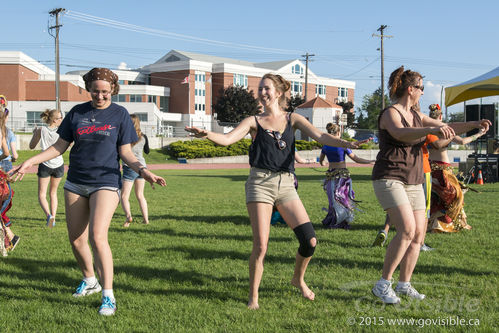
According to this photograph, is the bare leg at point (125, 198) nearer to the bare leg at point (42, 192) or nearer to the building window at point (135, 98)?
the bare leg at point (42, 192)

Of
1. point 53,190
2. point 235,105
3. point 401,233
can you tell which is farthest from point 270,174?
point 235,105

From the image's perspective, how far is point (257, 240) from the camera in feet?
15.2

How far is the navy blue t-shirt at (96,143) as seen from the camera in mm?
4633

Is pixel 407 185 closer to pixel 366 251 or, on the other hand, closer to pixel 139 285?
pixel 366 251

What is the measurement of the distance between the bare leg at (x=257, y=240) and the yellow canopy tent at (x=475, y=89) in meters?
14.7

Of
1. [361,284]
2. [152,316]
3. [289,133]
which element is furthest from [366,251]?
[152,316]

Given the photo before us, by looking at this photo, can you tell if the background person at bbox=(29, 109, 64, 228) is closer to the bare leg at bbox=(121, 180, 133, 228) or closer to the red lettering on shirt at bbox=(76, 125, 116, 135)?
the bare leg at bbox=(121, 180, 133, 228)

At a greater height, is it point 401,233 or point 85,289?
point 401,233

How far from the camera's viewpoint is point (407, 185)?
16.2 ft

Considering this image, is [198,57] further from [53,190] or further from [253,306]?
[253,306]

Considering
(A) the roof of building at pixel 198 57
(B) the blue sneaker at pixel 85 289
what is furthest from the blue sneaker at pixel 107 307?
(A) the roof of building at pixel 198 57

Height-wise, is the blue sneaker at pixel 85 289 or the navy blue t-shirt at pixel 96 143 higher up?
the navy blue t-shirt at pixel 96 143

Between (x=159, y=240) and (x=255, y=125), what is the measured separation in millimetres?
3855

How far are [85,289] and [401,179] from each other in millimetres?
3218
